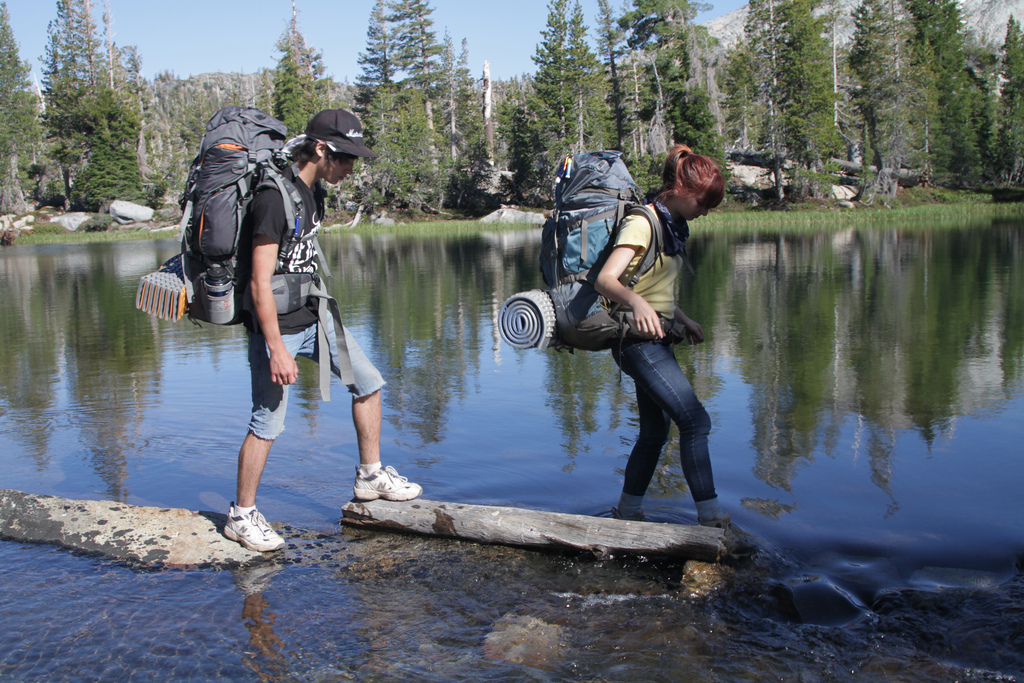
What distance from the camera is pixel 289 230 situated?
364 centimetres

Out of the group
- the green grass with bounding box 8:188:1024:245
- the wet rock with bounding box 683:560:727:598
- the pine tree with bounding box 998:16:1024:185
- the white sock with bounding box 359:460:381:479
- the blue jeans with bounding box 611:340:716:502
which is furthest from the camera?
the pine tree with bounding box 998:16:1024:185

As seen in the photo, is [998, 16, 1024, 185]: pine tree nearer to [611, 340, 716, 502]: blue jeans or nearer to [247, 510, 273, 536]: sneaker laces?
[611, 340, 716, 502]: blue jeans

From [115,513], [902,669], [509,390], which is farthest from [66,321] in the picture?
[902,669]

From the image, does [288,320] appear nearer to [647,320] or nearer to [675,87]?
[647,320]

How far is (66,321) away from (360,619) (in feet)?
36.9

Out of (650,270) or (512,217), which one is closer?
(650,270)

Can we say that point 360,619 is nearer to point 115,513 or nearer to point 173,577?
point 173,577

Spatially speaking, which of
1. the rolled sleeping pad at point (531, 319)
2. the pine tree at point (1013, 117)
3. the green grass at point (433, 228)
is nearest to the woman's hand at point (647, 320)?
the rolled sleeping pad at point (531, 319)

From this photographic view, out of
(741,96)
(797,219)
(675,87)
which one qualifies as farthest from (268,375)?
(741,96)

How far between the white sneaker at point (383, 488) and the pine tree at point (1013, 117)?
188 feet

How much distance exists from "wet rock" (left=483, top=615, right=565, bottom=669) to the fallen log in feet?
1.92

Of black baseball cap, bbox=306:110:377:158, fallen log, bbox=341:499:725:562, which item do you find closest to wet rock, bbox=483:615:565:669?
fallen log, bbox=341:499:725:562

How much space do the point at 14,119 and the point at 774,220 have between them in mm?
49634

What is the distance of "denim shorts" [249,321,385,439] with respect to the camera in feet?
12.5
